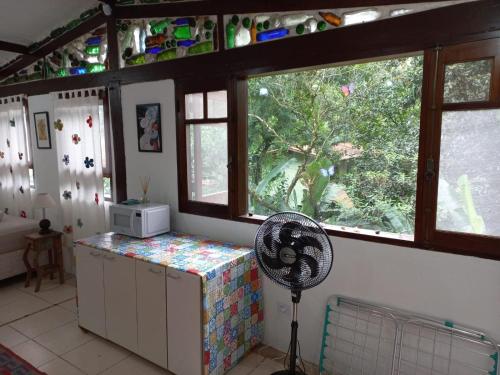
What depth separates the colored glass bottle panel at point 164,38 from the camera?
8.86 ft

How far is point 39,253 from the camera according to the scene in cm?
380

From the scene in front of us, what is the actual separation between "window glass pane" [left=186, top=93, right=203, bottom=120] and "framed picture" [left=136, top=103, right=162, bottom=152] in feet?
1.08

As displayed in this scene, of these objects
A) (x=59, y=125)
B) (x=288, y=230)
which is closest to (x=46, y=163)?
(x=59, y=125)

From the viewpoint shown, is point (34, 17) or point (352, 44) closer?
point (352, 44)

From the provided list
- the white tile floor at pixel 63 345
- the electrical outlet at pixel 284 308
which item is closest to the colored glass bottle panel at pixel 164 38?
the electrical outlet at pixel 284 308

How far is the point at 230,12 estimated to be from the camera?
253 cm

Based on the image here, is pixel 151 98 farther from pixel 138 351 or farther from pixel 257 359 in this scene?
pixel 257 359

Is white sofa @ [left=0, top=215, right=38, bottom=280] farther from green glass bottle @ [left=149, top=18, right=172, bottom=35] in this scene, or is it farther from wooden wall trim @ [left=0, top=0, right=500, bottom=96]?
green glass bottle @ [left=149, top=18, right=172, bottom=35]

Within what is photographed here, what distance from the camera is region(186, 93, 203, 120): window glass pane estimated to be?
9.29 feet

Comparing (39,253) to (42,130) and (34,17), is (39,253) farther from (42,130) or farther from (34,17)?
(34,17)

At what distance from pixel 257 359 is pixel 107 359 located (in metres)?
1.09

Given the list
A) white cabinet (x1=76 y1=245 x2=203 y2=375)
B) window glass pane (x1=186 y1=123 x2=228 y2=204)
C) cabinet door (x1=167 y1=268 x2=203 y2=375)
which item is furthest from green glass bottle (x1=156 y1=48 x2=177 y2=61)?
cabinet door (x1=167 y1=268 x2=203 y2=375)

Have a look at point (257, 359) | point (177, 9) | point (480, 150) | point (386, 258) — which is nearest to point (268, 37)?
point (177, 9)

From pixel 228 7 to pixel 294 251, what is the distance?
182 centimetres
